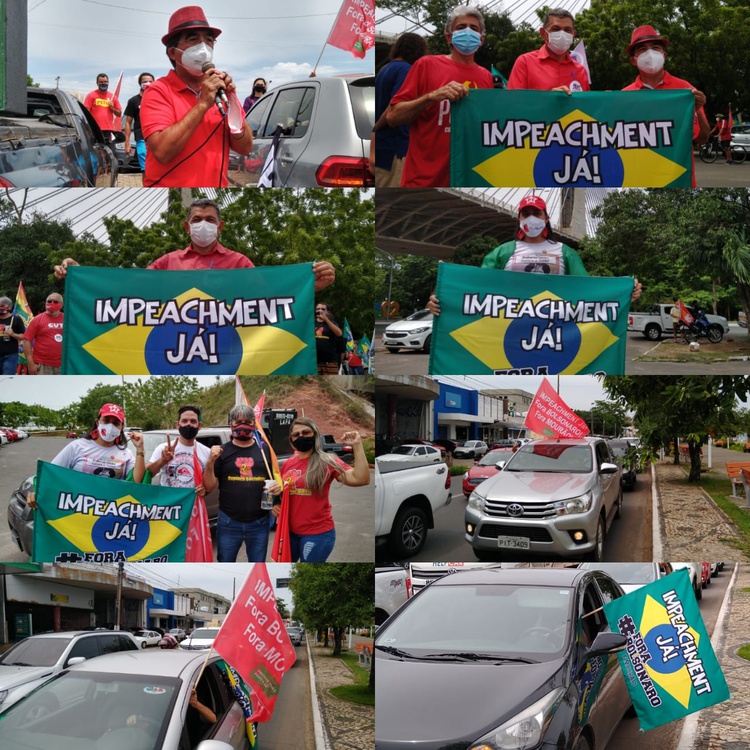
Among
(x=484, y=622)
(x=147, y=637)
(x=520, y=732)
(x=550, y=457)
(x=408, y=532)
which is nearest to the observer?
(x=520, y=732)

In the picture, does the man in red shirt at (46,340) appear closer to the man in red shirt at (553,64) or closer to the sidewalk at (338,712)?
the sidewalk at (338,712)

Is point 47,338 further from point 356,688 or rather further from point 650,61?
point 650,61

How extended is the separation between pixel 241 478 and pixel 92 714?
6.17ft

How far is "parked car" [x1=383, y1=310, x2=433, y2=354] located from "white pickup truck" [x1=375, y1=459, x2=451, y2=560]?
78cm

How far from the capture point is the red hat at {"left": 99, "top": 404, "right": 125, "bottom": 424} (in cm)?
607

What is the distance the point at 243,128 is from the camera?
6.23 m

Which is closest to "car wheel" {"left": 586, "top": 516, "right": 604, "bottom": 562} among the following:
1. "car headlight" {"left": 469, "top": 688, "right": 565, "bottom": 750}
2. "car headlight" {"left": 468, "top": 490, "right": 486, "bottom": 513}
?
"car headlight" {"left": 468, "top": 490, "right": 486, "bottom": 513}

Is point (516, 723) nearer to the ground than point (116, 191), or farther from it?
nearer to the ground

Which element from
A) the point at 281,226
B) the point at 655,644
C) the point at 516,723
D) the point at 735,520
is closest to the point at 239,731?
the point at 516,723

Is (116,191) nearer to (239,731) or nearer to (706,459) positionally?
(239,731)

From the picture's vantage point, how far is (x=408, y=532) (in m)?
6.20

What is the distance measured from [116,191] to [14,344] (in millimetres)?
1271

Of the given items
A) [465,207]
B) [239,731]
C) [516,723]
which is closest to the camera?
[516,723]

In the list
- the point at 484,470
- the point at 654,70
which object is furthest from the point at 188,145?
the point at 654,70
